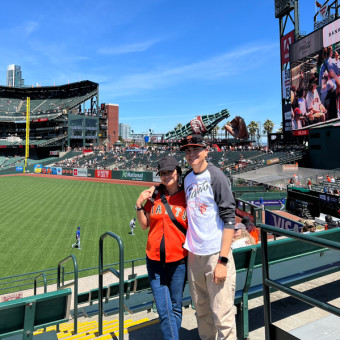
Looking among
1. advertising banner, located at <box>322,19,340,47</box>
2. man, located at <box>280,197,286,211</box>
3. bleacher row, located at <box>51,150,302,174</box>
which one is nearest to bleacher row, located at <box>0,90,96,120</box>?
bleacher row, located at <box>51,150,302,174</box>

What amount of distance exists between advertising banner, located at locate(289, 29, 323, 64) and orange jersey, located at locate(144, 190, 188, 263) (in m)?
35.1

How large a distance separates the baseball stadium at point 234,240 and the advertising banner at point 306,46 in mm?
116

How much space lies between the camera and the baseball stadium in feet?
8.50

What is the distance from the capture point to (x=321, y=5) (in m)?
33.8

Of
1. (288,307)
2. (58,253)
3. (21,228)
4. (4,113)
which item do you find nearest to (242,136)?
(288,307)

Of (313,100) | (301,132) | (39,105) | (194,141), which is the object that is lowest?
(194,141)

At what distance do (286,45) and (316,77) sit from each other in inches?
385

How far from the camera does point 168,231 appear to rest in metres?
2.84

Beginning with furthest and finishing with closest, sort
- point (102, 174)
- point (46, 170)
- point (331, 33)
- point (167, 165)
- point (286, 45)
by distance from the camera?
point (46, 170)
point (102, 174)
point (286, 45)
point (331, 33)
point (167, 165)

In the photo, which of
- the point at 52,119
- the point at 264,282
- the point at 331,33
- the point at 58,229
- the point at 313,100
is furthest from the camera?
the point at 52,119

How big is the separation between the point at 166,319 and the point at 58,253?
11091 mm

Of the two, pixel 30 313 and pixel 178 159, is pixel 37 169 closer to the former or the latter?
pixel 178 159

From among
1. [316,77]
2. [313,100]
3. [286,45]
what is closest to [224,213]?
[313,100]

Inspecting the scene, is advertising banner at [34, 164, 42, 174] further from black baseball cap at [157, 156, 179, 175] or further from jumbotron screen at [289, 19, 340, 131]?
black baseball cap at [157, 156, 179, 175]
